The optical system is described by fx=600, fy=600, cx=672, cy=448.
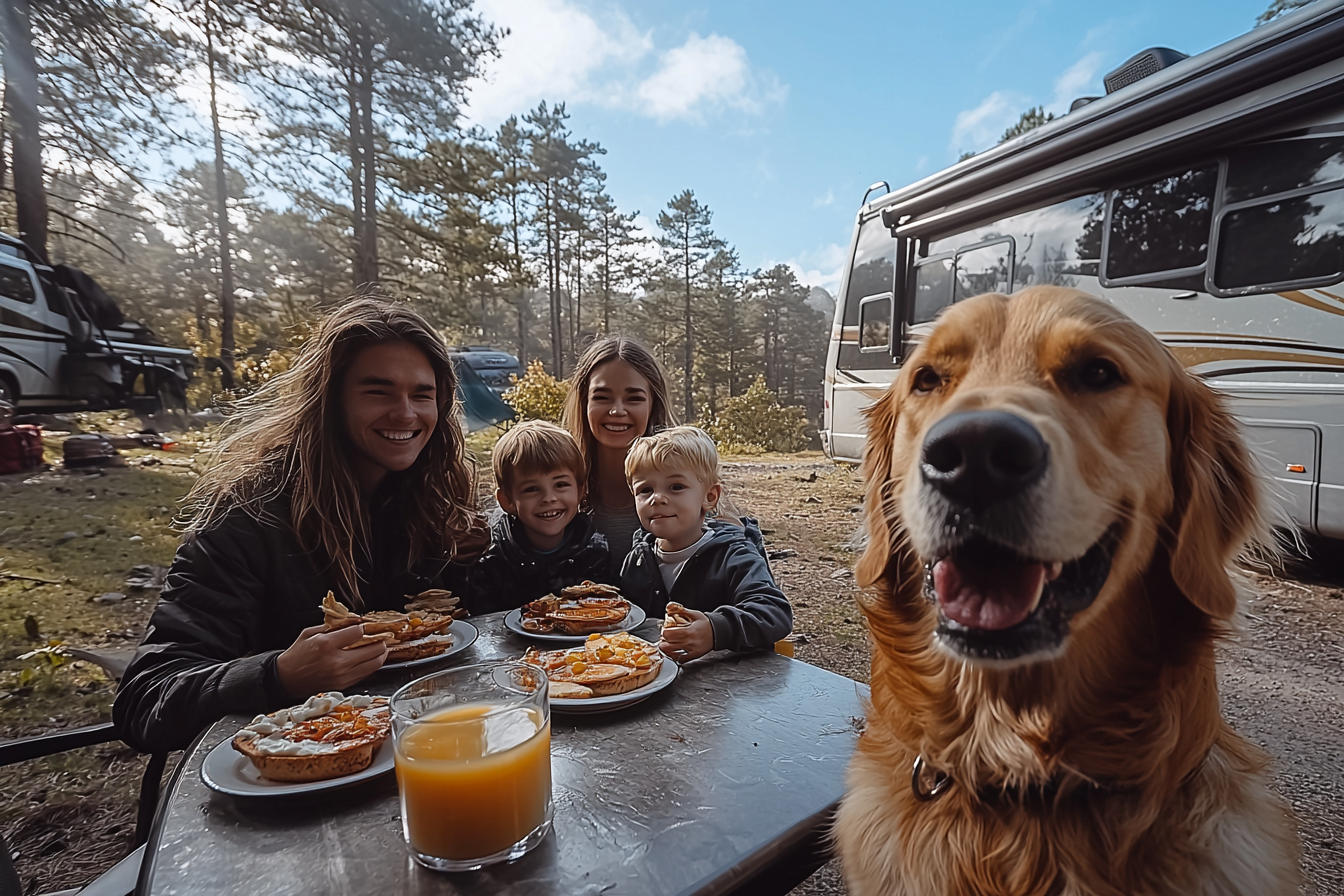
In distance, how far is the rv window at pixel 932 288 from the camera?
6.12m

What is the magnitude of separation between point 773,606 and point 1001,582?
0.74 m

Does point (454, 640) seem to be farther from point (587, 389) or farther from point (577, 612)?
point (587, 389)

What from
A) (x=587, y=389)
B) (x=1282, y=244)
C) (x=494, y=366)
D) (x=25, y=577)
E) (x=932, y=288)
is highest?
(x=932, y=288)

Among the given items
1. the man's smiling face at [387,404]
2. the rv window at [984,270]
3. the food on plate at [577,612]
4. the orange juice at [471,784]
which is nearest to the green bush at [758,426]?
the rv window at [984,270]

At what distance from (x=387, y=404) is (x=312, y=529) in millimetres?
472

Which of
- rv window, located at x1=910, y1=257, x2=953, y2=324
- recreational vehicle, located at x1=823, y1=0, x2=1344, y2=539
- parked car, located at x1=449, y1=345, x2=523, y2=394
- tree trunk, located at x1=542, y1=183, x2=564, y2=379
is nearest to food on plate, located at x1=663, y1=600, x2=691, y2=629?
recreational vehicle, located at x1=823, y1=0, x2=1344, y2=539

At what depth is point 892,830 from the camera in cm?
112

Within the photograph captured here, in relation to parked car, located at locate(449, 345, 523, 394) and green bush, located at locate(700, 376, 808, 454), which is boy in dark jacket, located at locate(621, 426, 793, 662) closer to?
parked car, located at locate(449, 345, 523, 394)

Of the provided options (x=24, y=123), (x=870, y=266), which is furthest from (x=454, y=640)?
(x=870, y=266)

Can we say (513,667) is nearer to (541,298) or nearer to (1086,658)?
(1086,658)

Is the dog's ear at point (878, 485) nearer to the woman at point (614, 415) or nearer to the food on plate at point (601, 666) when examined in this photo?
the food on plate at point (601, 666)

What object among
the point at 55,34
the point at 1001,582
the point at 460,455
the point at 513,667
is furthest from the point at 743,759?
the point at 55,34

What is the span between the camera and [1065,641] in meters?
0.97

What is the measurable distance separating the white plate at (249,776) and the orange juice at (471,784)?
0.19 meters
